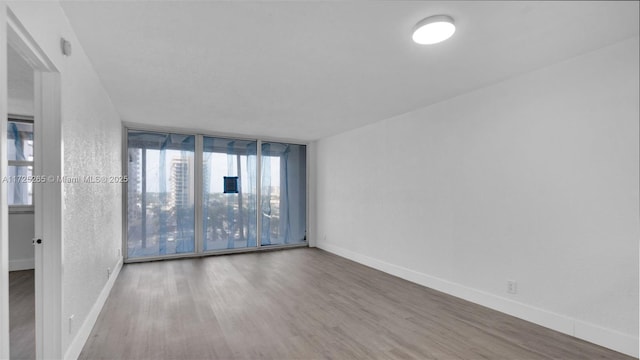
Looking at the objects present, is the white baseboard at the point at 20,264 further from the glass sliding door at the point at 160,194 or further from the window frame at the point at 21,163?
the glass sliding door at the point at 160,194

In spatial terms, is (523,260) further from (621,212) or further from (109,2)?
(109,2)

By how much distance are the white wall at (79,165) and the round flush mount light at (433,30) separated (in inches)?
88.8

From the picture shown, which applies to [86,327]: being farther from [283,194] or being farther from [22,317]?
[283,194]

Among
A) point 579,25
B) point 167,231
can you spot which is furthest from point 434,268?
point 167,231

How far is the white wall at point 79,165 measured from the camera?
1.79m

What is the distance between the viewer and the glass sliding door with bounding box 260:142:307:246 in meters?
6.42

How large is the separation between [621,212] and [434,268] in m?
1.99

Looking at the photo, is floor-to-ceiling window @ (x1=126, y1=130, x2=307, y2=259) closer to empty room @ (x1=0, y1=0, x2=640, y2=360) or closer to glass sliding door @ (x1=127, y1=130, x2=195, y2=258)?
glass sliding door @ (x1=127, y1=130, x2=195, y2=258)

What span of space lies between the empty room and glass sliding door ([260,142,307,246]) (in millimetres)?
1670

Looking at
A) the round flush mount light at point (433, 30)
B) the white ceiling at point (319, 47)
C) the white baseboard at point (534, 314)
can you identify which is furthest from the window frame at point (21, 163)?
the white baseboard at point (534, 314)

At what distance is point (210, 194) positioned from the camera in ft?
19.3

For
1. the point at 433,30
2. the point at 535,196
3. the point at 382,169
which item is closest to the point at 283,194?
the point at 382,169

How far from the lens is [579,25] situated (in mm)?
2143

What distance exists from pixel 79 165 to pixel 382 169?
3.85 m
